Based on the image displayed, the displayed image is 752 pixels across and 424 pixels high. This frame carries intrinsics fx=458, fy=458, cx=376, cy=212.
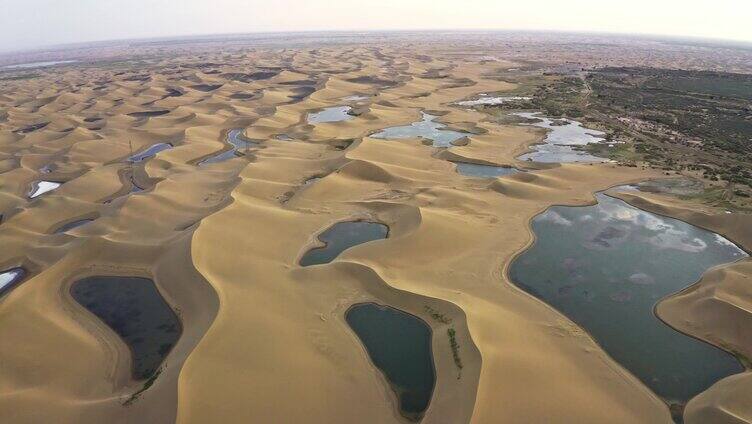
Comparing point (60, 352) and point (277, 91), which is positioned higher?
point (277, 91)

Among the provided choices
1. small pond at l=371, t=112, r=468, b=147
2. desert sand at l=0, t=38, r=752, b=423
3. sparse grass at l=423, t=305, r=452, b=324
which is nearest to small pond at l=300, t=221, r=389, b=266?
desert sand at l=0, t=38, r=752, b=423

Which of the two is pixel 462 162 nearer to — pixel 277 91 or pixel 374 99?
pixel 374 99

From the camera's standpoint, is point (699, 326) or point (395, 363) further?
point (699, 326)

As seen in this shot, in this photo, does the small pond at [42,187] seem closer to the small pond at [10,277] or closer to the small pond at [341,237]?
the small pond at [10,277]

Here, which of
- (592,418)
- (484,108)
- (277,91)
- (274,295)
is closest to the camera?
(592,418)

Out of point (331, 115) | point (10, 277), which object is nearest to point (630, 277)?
point (10, 277)

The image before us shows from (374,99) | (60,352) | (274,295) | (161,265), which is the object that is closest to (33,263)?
(161,265)

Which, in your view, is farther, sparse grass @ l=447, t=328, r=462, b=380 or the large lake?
the large lake

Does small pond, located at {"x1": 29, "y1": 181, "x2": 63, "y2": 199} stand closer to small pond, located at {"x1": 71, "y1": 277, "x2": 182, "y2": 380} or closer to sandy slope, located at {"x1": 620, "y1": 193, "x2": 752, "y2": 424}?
small pond, located at {"x1": 71, "y1": 277, "x2": 182, "y2": 380}

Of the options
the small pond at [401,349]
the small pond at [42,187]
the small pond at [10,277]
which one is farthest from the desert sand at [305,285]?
the small pond at [42,187]
